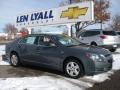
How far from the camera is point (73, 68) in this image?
10000mm

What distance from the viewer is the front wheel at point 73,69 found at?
9891mm

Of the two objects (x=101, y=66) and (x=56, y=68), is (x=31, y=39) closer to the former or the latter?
(x=56, y=68)

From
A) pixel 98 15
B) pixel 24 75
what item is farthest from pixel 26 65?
pixel 98 15

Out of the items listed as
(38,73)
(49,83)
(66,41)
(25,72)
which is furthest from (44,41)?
(49,83)

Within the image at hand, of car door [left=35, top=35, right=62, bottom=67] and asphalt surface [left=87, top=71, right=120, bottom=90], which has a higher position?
car door [left=35, top=35, right=62, bottom=67]

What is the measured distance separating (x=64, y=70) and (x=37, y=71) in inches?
57.6

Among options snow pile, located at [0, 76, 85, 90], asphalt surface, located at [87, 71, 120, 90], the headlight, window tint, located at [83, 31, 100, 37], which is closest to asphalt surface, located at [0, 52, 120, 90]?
asphalt surface, located at [87, 71, 120, 90]

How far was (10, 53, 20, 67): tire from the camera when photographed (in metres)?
12.5

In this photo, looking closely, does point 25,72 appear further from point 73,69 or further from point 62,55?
point 73,69

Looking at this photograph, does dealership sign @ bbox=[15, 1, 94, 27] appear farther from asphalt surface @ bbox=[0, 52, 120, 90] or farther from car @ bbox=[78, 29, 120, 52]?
asphalt surface @ bbox=[0, 52, 120, 90]

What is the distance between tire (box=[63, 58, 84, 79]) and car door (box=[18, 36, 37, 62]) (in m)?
1.98

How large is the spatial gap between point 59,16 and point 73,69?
50.5 ft

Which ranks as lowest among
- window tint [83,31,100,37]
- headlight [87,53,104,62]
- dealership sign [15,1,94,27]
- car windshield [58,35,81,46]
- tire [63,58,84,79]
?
tire [63,58,84,79]

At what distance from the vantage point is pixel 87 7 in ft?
73.8
